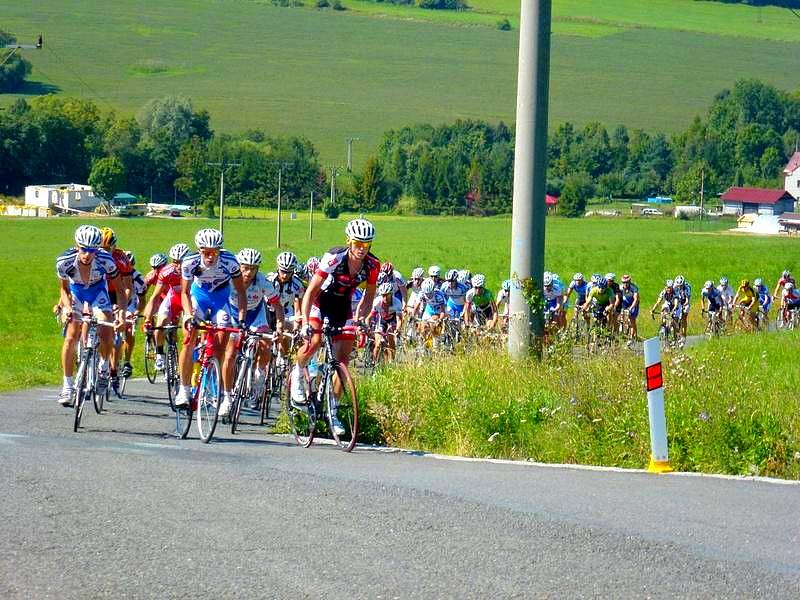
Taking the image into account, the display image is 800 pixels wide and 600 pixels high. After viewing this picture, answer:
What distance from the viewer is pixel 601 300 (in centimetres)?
2822

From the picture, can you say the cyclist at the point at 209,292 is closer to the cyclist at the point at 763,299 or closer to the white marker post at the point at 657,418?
the white marker post at the point at 657,418

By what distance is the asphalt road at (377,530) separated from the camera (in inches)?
265

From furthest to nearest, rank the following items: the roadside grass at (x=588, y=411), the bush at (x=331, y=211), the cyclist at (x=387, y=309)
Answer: the bush at (x=331, y=211) < the cyclist at (x=387, y=309) < the roadside grass at (x=588, y=411)

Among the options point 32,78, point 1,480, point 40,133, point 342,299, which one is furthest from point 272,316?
point 32,78

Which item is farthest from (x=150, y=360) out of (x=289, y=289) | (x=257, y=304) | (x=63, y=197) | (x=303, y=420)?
(x=63, y=197)

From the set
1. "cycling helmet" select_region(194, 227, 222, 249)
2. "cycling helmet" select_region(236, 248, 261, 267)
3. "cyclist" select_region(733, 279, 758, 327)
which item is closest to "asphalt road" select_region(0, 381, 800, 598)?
"cycling helmet" select_region(194, 227, 222, 249)

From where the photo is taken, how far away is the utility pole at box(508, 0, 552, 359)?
13.6 m

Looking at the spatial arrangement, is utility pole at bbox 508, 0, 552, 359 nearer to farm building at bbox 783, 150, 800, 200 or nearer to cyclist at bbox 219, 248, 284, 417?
cyclist at bbox 219, 248, 284, 417

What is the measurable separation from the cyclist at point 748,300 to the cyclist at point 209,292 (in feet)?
83.5

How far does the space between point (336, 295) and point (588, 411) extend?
2.55 metres

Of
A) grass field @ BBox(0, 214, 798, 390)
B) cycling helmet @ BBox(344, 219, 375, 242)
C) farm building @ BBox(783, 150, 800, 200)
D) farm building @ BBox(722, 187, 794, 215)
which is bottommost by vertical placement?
grass field @ BBox(0, 214, 798, 390)

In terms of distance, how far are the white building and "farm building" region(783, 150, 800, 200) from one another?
82605 millimetres

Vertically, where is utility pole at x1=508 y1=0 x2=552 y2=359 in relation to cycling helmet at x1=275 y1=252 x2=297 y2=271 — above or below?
above

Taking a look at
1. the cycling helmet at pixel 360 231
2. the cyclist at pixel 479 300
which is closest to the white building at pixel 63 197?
the cyclist at pixel 479 300
